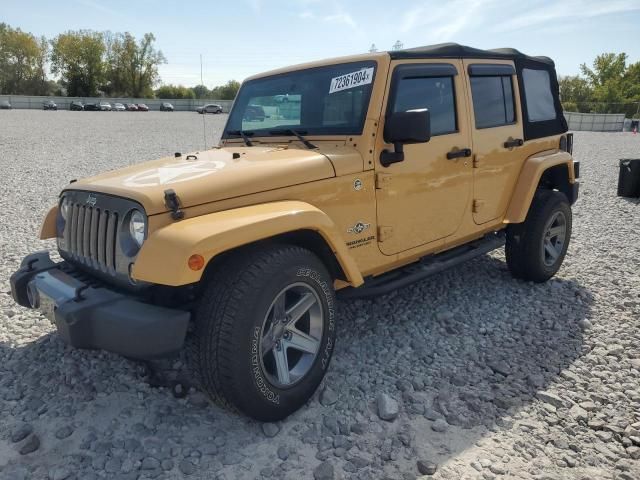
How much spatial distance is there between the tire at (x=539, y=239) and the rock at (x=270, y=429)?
2908 mm

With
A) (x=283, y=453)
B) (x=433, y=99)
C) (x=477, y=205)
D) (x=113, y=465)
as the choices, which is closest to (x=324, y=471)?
(x=283, y=453)

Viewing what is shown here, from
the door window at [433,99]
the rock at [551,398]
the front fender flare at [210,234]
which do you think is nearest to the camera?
the front fender flare at [210,234]

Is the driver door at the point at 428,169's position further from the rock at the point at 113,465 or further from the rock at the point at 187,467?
the rock at the point at 113,465

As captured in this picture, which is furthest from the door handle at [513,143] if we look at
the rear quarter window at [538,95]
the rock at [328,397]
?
the rock at [328,397]

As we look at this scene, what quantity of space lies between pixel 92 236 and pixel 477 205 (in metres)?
2.80

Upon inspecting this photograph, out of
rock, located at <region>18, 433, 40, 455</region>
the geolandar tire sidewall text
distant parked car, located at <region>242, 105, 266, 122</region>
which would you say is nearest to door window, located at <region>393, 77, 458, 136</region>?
distant parked car, located at <region>242, 105, 266, 122</region>

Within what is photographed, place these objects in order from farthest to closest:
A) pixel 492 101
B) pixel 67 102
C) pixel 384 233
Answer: pixel 67 102
pixel 492 101
pixel 384 233

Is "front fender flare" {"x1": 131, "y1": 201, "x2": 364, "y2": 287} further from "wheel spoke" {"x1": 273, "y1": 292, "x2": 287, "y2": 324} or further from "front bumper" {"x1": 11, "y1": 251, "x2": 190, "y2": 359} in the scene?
"wheel spoke" {"x1": 273, "y1": 292, "x2": 287, "y2": 324}

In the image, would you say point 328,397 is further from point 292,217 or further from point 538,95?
point 538,95

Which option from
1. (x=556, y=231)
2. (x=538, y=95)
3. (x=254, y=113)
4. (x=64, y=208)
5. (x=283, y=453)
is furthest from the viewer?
(x=556, y=231)

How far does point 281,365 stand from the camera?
8.92 feet

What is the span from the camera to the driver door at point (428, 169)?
327 cm

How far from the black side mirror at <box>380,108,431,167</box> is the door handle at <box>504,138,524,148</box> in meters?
1.46

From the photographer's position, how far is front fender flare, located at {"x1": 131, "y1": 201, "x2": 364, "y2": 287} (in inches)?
87.0
